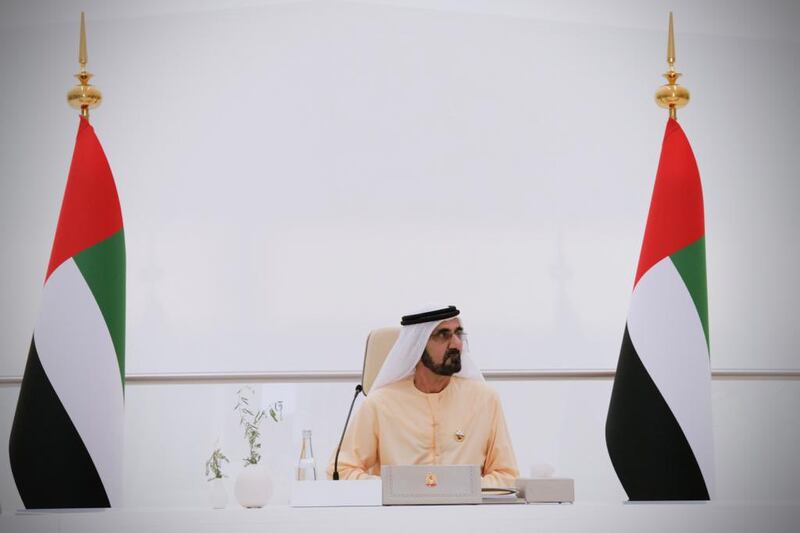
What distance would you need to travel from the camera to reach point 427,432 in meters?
3.86

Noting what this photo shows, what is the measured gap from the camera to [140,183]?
16.4 ft

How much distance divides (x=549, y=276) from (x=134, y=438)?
79.2 inches

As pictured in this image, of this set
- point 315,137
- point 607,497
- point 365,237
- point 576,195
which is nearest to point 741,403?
point 607,497

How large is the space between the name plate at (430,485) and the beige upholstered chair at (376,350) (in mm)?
1353

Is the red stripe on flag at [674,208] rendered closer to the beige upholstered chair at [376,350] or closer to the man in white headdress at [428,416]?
the man in white headdress at [428,416]

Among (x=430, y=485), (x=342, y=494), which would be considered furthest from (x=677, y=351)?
(x=342, y=494)

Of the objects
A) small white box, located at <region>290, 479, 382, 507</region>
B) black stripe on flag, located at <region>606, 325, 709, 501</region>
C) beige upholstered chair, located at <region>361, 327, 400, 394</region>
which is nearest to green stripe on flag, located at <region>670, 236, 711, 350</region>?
black stripe on flag, located at <region>606, 325, 709, 501</region>

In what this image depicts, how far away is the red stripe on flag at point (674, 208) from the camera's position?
3908mm

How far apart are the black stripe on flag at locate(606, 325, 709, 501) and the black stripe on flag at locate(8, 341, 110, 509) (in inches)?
71.1

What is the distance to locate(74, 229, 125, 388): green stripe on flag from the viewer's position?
374 centimetres

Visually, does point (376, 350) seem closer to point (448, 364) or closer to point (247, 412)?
Answer: point (448, 364)

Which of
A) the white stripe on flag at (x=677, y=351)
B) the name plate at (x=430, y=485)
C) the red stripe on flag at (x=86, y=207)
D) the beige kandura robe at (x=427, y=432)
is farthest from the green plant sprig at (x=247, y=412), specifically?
the name plate at (x=430, y=485)

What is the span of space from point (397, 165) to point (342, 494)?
2740 millimetres

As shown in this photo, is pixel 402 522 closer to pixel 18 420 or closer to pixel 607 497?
pixel 18 420
